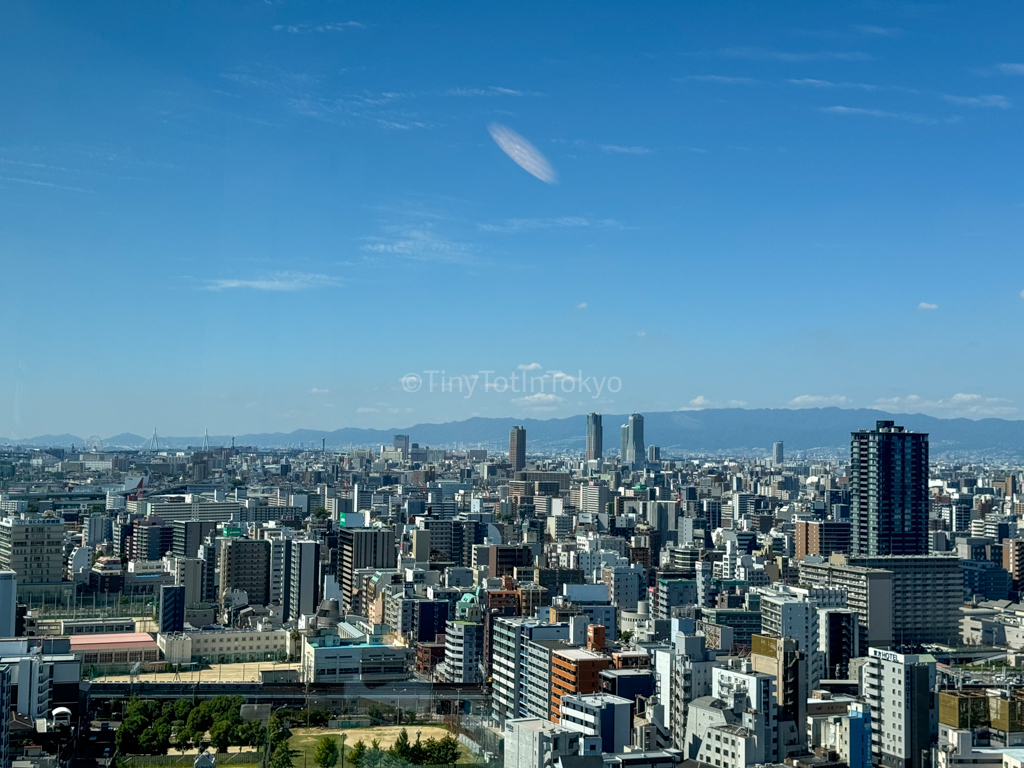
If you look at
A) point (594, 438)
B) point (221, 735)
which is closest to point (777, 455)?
point (594, 438)

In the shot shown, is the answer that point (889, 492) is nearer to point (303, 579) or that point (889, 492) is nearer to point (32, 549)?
point (303, 579)

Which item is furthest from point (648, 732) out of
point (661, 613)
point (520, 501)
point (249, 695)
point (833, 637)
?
point (520, 501)

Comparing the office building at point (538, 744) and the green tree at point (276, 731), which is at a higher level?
the office building at point (538, 744)

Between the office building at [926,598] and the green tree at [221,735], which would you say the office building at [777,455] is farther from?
the green tree at [221,735]

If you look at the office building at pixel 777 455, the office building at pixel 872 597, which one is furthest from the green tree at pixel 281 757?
the office building at pixel 777 455

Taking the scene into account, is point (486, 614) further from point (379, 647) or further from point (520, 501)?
point (520, 501)
